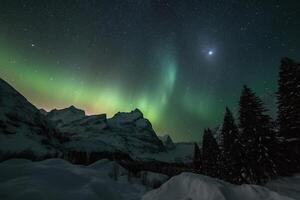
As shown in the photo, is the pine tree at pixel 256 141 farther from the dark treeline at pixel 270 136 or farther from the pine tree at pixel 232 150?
the pine tree at pixel 232 150

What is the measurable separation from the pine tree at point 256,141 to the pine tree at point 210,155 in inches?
742

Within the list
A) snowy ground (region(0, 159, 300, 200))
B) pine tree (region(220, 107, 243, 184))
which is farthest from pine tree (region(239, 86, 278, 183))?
snowy ground (region(0, 159, 300, 200))

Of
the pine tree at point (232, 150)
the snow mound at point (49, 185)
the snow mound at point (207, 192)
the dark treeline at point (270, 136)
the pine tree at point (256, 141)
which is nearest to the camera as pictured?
the snow mound at point (207, 192)

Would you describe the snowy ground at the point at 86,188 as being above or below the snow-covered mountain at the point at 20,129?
below

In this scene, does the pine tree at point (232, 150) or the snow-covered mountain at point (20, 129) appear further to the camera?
the snow-covered mountain at point (20, 129)

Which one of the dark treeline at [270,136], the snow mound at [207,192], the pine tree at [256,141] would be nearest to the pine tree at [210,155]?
the dark treeline at [270,136]

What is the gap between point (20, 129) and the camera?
257 ft

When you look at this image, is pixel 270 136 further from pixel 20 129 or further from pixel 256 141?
pixel 20 129

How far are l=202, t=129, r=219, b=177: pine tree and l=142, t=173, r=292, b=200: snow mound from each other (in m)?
42.3

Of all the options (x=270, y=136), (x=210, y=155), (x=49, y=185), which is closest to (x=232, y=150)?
(x=270, y=136)

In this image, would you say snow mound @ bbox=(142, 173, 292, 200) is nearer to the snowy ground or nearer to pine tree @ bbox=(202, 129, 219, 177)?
the snowy ground

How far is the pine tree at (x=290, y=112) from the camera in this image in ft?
84.8

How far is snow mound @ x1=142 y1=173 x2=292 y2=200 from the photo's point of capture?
670cm

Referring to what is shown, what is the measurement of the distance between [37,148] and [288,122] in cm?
6739
